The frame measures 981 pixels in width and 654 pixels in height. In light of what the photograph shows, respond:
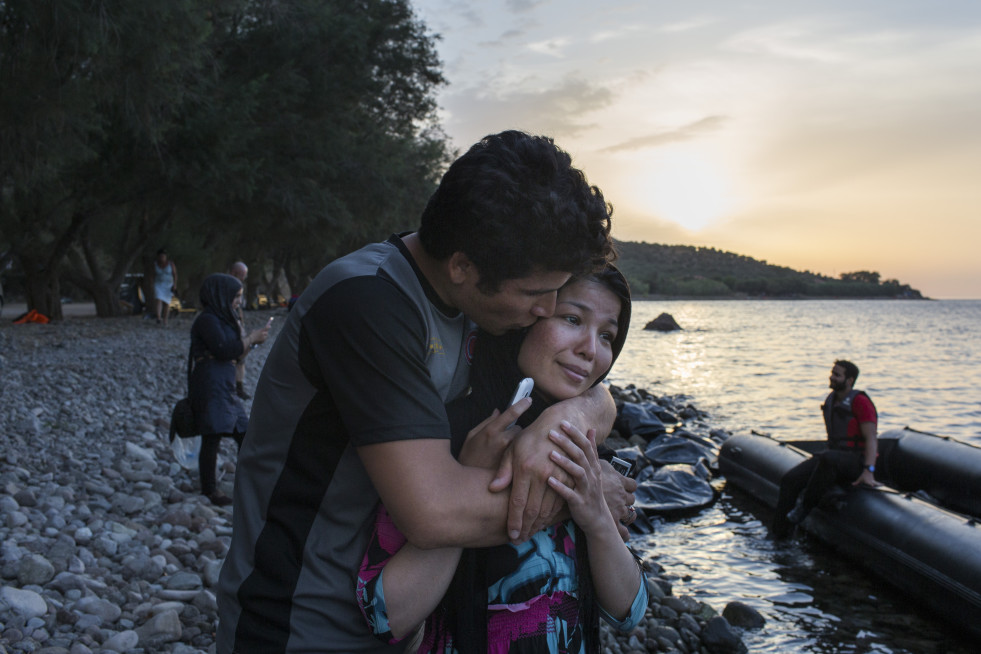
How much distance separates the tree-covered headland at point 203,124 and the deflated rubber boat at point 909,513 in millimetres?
10377

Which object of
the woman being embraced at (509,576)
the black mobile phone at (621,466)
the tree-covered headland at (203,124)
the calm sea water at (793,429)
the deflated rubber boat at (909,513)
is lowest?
the calm sea water at (793,429)

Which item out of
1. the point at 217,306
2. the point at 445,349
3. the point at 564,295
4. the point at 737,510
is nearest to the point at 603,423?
the point at 564,295

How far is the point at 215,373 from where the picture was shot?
6.56 metres

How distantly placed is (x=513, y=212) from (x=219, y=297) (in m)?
5.53

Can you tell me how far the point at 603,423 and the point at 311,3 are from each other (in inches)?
853

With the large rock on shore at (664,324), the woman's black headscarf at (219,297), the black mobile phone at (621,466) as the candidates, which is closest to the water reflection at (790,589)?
the black mobile phone at (621,466)

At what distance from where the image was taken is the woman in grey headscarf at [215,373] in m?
6.45

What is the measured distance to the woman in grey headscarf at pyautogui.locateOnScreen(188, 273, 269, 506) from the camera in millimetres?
6453

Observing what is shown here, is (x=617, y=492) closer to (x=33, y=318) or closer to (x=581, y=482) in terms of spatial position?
(x=581, y=482)

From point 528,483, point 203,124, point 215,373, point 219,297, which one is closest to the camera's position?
point 528,483

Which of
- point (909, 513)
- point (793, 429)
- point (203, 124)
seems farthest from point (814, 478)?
point (203, 124)

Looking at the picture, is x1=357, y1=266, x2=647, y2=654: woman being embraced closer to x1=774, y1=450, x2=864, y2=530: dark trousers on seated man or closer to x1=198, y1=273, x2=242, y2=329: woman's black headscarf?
x1=198, y1=273, x2=242, y2=329: woman's black headscarf

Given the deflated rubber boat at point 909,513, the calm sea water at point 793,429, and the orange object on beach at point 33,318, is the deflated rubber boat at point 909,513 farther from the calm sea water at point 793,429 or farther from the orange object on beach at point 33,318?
the orange object on beach at point 33,318

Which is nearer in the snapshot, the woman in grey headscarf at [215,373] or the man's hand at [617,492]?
the man's hand at [617,492]
